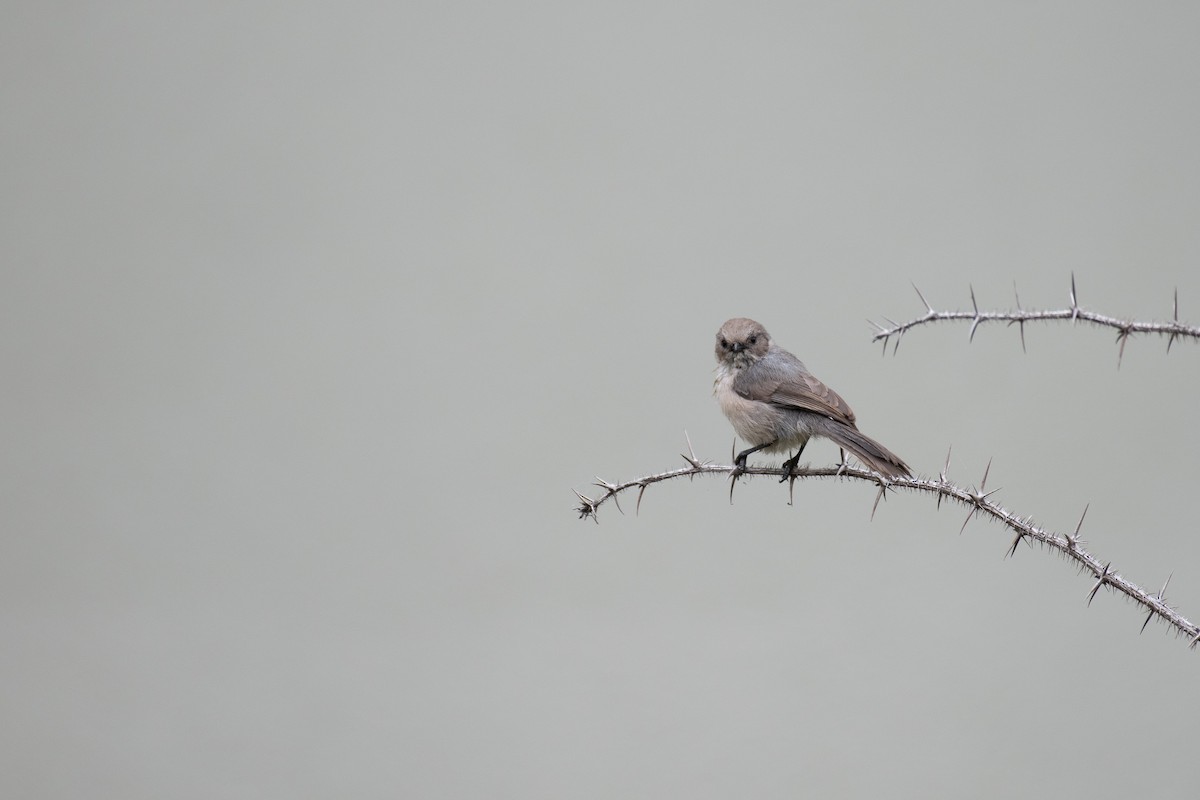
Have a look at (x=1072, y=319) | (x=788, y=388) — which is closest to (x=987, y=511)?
(x=1072, y=319)

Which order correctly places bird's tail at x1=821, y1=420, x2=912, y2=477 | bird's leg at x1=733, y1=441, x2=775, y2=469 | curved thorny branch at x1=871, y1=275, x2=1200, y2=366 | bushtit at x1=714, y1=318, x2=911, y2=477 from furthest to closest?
bird's leg at x1=733, y1=441, x2=775, y2=469, bushtit at x1=714, y1=318, x2=911, y2=477, bird's tail at x1=821, y1=420, x2=912, y2=477, curved thorny branch at x1=871, y1=275, x2=1200, y2=366

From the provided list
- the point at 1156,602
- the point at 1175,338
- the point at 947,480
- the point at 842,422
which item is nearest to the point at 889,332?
the point at 947,480

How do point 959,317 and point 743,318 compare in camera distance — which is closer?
point 959,317

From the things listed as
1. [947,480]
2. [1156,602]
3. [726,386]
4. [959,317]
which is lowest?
[1156,602]

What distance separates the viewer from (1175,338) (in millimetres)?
1192

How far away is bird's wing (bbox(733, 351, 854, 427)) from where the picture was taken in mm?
2223

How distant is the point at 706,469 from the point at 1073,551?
0.64m

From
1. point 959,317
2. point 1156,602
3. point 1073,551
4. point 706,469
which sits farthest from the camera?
point 706,469

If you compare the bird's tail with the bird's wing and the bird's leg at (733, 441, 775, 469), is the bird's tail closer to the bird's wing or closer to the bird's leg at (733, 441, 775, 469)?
the bird's wing

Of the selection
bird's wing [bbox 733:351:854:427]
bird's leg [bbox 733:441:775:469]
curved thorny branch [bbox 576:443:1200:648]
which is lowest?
curved thorny branch [bbox 576:443:1200:648]

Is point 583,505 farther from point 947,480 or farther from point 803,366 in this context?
point 803,366

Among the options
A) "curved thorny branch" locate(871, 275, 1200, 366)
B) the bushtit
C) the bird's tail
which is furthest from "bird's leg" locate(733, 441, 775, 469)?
"curved thorny branch" locate(871, 275, 1200, 366)

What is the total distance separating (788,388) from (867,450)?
0.41 meters

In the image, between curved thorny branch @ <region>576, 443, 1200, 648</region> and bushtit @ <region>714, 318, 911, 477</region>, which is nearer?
curved thorny branch @ <region>576, 443, 1200, 648</region>
